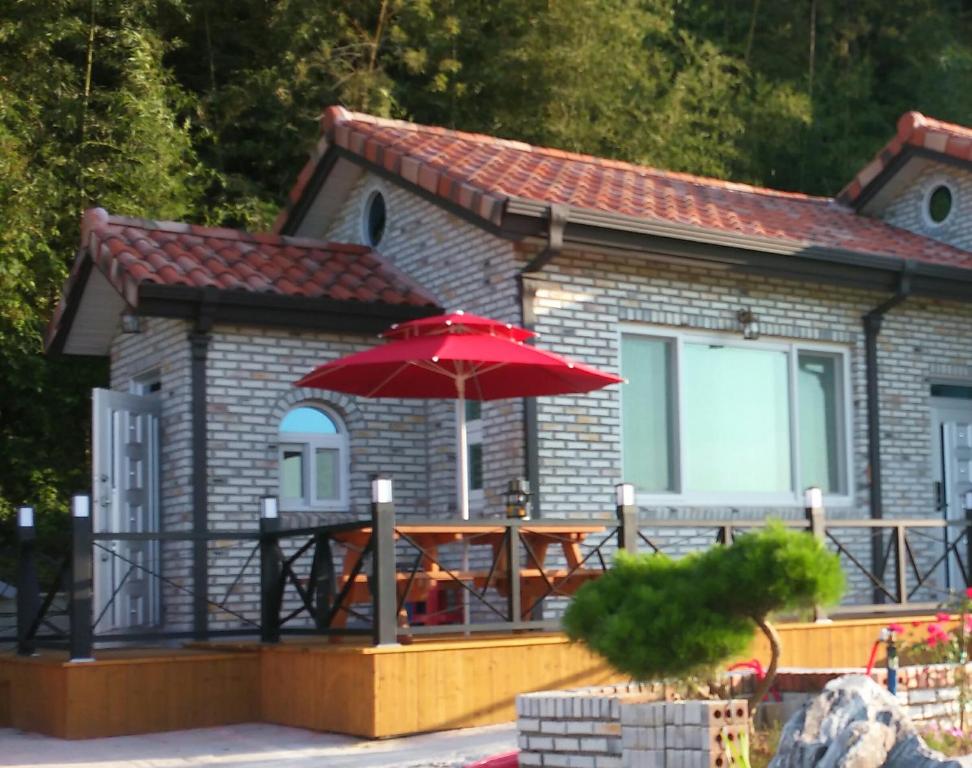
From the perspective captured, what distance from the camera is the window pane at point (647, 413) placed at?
13.0 m

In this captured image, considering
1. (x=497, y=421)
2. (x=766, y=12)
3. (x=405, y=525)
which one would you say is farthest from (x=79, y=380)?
(x=766, y=12)

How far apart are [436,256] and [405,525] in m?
4.28

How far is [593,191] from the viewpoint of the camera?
13.9 m

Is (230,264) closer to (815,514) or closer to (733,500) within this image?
(733,500)

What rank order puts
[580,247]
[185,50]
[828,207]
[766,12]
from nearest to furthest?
[580,247] → [828,207] → [185,50] → [766,12]

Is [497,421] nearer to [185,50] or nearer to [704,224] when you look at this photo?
[704,224]

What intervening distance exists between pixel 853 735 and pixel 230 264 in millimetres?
8186

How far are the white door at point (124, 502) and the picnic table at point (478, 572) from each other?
2.40 m

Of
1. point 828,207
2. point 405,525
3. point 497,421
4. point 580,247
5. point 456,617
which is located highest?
point 828,207

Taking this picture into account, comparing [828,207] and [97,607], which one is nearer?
[97,607]

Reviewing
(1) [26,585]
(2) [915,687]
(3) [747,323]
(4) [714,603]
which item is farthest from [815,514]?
(1) [26,585]

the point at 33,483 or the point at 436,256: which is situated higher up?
the point at 436,256

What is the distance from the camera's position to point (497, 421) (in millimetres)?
12531

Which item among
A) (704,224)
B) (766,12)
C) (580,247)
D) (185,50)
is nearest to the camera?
(580,247)
